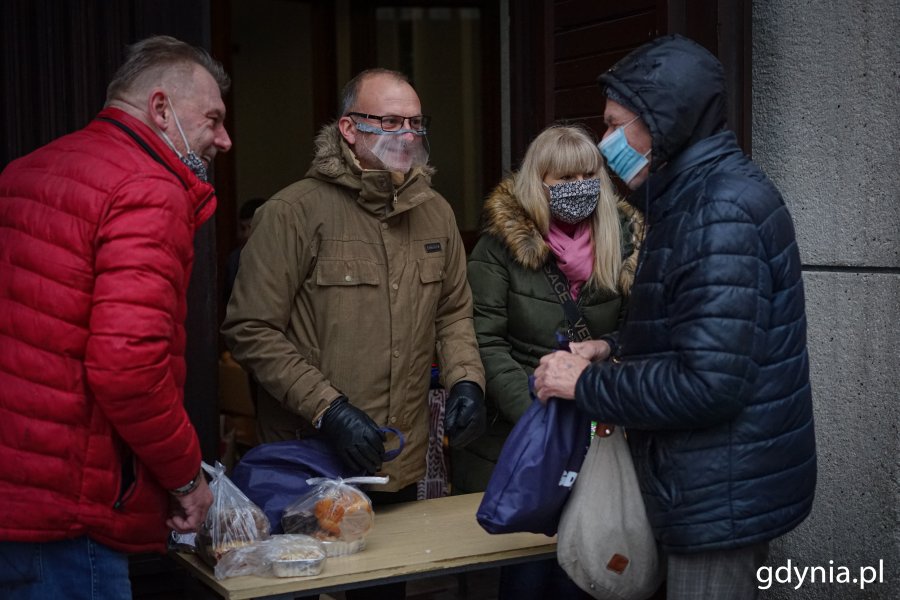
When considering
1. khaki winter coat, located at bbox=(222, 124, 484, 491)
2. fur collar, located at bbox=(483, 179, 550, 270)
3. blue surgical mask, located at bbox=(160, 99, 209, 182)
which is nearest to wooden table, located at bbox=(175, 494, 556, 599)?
khaki winter coat, located at bbox=(222, 124, 484, 491)

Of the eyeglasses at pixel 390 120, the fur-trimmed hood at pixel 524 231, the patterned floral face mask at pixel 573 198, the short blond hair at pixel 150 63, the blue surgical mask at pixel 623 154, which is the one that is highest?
the short blond hair at pixel 150 63

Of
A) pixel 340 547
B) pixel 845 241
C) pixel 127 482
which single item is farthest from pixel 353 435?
pixel 845 241

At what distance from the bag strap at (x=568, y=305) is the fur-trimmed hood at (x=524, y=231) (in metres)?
0.05

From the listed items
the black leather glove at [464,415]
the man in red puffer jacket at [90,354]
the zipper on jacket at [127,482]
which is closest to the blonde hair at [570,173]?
the black leather glove at [464,415]

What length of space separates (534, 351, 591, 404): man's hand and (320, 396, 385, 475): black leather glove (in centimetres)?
62

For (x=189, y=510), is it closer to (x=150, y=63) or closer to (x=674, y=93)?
(x=150, y=63)

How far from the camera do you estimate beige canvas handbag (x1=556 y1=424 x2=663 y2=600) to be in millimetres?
2637

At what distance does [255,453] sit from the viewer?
319cm

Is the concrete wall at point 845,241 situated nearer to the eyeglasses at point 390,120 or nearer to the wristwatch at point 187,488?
the eyeglasses at point 390,120

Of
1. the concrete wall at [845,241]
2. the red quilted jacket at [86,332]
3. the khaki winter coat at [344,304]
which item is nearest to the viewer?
the red quilted jacket at [86,332]

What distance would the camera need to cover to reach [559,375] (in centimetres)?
270

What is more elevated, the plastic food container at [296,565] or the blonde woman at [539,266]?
the blonde woman at [539,266]

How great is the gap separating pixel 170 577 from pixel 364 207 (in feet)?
6.36

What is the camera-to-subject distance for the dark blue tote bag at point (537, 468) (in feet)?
9.00
